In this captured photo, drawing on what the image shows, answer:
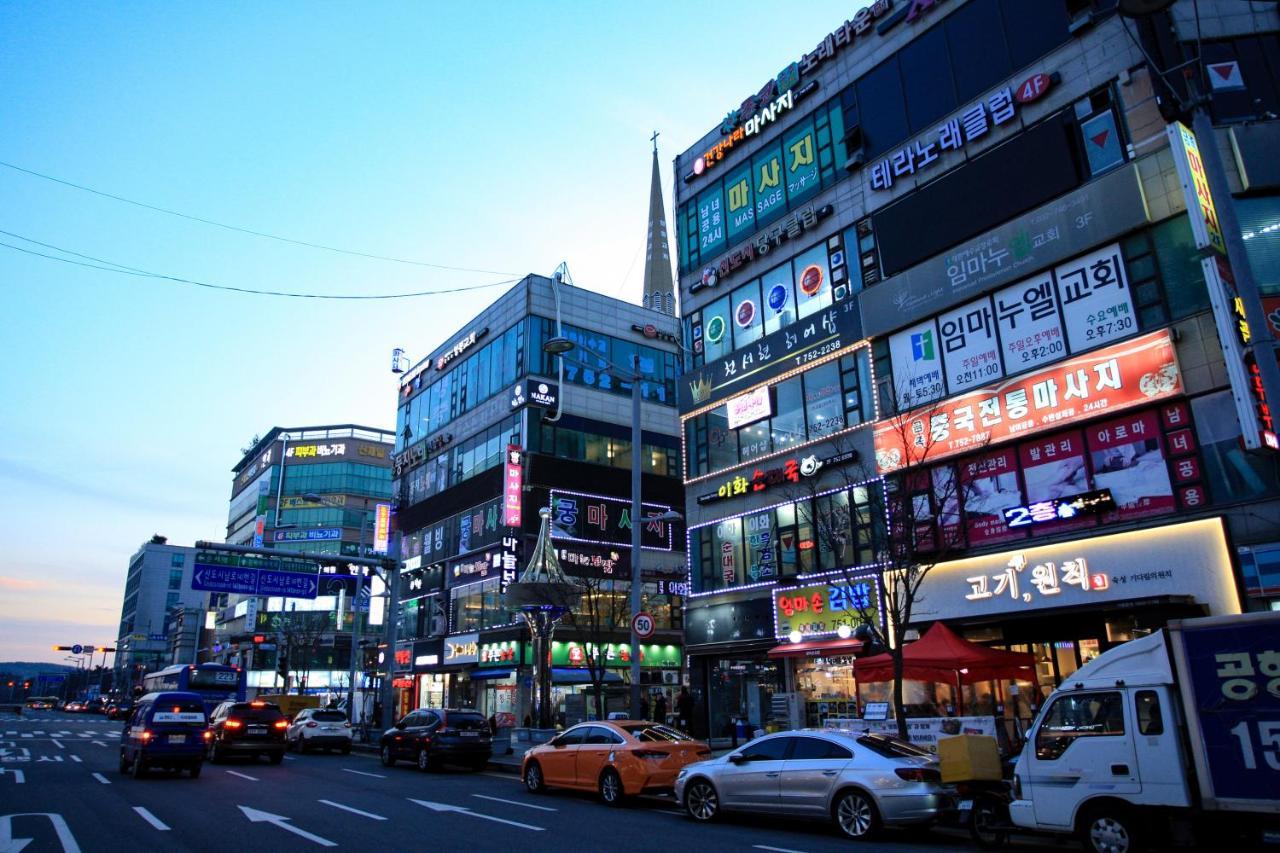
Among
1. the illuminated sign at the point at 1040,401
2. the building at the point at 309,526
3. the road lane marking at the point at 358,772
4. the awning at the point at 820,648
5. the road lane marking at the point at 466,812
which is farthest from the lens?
the building at the point at 309,526

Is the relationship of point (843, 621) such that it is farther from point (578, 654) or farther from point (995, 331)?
point (578, 654)

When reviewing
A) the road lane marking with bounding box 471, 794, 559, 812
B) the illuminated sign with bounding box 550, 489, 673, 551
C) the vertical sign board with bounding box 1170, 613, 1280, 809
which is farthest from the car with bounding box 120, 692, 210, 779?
the illuminated sign with bounding box 550, 489, 673, 551

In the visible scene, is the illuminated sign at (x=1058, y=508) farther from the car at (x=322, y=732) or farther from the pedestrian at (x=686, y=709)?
the car at (x=322, y=732)

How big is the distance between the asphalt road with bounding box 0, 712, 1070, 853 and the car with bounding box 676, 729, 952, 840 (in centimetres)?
34

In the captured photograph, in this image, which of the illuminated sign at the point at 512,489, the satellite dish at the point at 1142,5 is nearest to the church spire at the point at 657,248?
the illuminated sign at the point at 512,489

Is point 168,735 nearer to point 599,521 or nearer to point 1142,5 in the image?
point 1142,5

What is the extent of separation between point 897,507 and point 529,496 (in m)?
25.8

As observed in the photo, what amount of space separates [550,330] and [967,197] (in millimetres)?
29559

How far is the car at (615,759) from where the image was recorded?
15672 millimetres

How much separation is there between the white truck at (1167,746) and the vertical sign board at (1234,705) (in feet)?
0.03

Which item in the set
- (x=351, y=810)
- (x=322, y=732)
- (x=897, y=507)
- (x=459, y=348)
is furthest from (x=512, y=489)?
(x=351, y=810)

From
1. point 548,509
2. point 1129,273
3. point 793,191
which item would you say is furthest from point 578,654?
point 1129,273

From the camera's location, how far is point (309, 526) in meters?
97.6

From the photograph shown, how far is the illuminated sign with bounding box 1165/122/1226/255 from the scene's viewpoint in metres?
16.0
